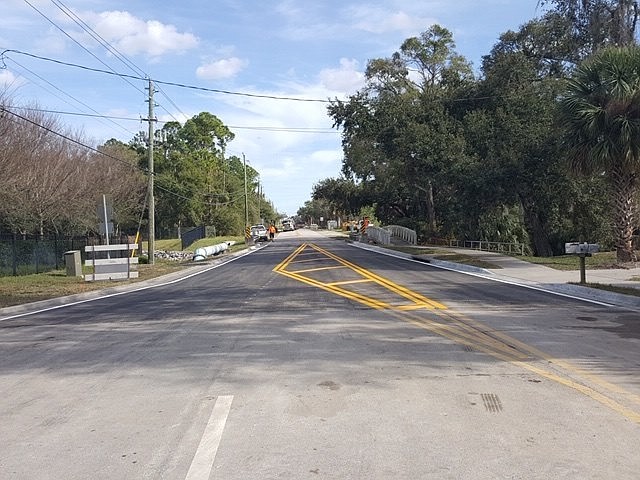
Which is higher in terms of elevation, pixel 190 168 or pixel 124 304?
pixel 190 168

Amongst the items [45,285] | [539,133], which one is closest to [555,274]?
[539,133]

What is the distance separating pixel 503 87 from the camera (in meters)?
36.7

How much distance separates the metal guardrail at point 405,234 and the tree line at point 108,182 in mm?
22037

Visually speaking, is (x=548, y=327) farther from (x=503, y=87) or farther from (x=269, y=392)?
(x=503, y=87)

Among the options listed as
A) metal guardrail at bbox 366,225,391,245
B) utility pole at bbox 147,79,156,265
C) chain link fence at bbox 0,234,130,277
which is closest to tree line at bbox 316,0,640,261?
metal guardrail at bbox 366,225,391,245

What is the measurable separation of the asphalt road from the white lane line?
20mm

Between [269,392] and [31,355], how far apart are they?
453cm

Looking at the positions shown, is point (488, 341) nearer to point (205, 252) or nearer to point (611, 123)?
point (611, 123)

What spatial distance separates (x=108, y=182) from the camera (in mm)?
50969

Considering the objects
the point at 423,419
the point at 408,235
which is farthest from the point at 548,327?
the point at 408,235

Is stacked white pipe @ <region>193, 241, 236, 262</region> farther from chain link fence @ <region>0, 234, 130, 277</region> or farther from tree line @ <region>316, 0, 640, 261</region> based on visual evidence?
tree line @ <region>316, 0, 640, 261</region>

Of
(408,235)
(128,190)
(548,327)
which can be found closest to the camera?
(548,327)

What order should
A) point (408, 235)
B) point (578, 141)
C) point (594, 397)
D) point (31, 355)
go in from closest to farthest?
point (594, 397) < point (31, 355) < point (578, 141) < point (408, 235)

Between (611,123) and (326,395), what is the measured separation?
1897 centimetres
